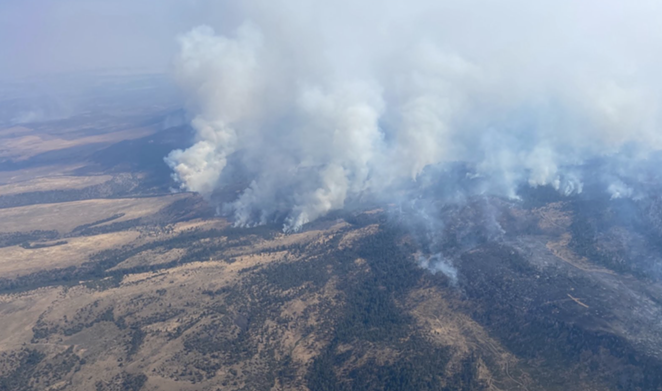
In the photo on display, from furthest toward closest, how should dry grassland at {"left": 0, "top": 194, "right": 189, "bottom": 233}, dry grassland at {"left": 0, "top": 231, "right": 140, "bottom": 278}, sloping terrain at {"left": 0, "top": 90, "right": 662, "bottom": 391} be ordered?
dry grassland at {"left": 0, "top": 194, "right": 189, "bottom": 233} → dry grassland at {"left": 0, "top": 231, "right": 140, "bottom": 278} → sloping terrain at {"left": 0, "top": 90, "right": 662, "bottom": 391}

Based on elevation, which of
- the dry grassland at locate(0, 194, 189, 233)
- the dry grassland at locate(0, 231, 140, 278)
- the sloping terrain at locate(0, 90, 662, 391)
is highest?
the dry grassland at locate(0, 194, 189, 233)

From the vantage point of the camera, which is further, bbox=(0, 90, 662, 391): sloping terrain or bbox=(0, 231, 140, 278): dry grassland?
bbox=(0, 231, 140, 278): dry grassland

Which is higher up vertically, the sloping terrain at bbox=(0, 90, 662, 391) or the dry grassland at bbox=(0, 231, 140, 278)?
the dry grassland at bbox=(0, 231, 140, 278)

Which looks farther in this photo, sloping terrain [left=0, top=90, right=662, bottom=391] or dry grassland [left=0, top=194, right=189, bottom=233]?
dry grassland [left=0, top=194, right=189, bottom=233]

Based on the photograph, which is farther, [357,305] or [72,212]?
[72,212]

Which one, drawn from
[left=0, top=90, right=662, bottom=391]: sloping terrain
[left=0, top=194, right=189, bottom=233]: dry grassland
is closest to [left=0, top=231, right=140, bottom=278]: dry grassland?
[left=0, top=90, right=662, bottom=391]: sloping terrain

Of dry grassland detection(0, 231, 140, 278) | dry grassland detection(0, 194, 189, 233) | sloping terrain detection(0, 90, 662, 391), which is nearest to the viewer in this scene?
sloping terrain detection(0, 90, 662, 391)

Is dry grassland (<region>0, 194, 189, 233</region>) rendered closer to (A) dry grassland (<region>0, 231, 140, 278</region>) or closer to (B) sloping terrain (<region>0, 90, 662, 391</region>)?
(A) dry grassland (<region>0, 231, 140, 278</region>)

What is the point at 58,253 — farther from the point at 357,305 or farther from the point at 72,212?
the point at 357,305

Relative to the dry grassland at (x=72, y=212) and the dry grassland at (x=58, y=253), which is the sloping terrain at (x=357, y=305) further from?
the dry grassland at (x=72, y=212)

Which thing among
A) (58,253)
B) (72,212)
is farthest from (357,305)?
(72,212)

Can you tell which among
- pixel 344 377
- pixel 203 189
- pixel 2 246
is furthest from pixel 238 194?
pixel 344 377

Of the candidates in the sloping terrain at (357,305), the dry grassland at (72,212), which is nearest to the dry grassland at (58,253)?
the sloping terrain at (357,305)
